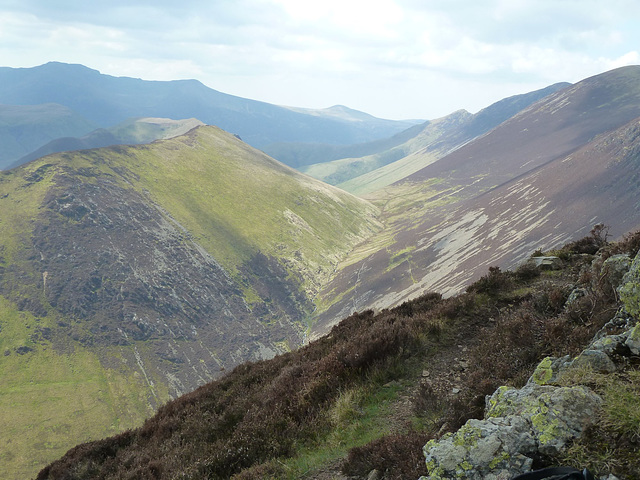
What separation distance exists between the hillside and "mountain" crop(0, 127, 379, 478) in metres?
91.1

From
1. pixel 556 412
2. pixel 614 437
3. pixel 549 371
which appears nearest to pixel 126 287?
pixel 549 371

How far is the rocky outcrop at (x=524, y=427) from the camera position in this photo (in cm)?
450

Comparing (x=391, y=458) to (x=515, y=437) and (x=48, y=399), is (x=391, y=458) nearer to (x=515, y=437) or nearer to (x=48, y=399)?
(x=515, y=437)

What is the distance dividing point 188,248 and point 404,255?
281 ft

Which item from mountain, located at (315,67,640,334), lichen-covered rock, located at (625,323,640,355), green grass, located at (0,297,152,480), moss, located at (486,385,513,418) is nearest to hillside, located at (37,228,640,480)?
lichen-covered rock, located at (625,323,640,355)

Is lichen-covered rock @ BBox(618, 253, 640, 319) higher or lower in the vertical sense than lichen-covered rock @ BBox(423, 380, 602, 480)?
higher

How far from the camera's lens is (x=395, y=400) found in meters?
8.86

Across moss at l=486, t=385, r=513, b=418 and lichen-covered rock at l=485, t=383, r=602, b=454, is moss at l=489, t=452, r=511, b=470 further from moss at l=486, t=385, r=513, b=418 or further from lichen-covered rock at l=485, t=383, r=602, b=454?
moss at l=486, t=385, r=513, b=418

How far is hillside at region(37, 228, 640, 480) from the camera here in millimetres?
5840

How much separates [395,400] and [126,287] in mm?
139559

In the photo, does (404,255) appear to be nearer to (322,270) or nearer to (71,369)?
(322,270)

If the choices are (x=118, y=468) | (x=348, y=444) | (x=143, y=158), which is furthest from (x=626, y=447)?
(x=143, y=158)

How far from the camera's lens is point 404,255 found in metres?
154

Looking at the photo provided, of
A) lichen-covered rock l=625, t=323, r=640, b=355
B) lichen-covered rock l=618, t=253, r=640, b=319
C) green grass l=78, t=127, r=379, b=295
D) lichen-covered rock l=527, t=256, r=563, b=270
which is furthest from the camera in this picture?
green grass l=78, t=127, r=379, b=295
